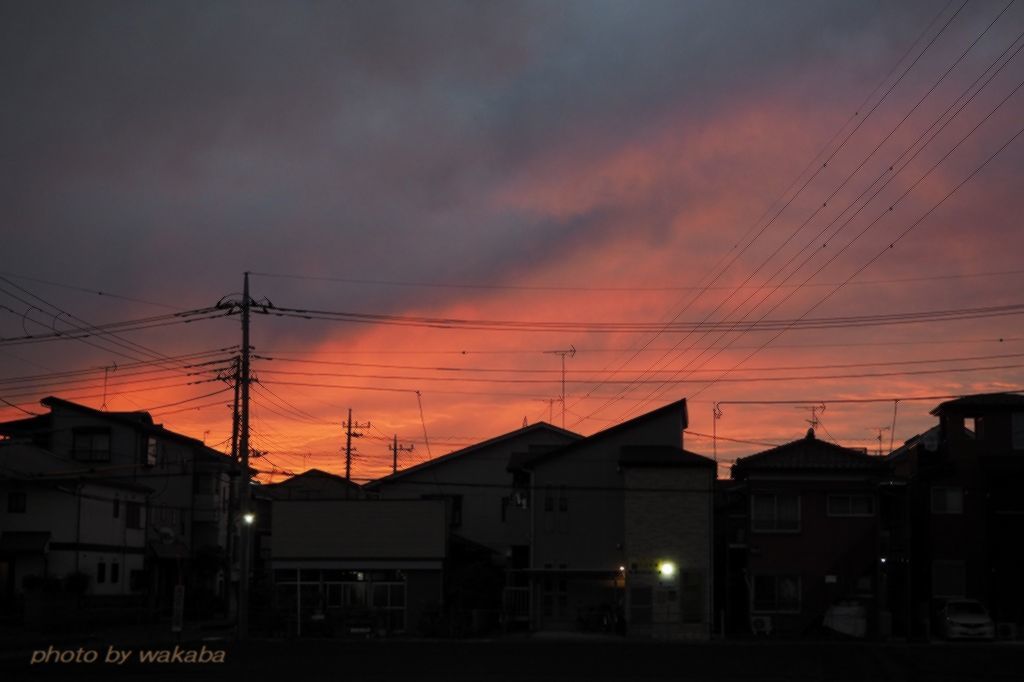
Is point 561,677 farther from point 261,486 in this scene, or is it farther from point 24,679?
point 261,486

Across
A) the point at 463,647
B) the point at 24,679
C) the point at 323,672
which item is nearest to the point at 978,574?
the point at 463,647

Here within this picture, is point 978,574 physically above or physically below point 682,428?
below

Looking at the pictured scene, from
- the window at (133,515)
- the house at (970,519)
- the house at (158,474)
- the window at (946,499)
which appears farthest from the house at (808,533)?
the window at (133,515)

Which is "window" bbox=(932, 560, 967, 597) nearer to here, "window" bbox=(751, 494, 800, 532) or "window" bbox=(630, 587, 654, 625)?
"window" bbox=(751, 494, 800, 532)

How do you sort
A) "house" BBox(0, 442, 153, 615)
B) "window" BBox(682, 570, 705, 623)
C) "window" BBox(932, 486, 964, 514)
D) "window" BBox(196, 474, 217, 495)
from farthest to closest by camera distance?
"window" BBox(196, 474, 217, 495) < "house" BBox(0, 442, 153, 615) < "window" BBox(932, 486, 964, 514) < "window" BBox(682, 570, 705, 623)

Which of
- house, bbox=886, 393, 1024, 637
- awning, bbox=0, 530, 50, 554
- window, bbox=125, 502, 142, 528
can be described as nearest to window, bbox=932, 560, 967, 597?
house, bbox=886, 393, 1024, 637

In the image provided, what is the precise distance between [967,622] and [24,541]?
43286 millimetres

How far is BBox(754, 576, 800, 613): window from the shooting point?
52.3m

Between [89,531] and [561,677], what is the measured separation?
3839 centimetres

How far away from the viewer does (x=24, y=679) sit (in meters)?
27.4

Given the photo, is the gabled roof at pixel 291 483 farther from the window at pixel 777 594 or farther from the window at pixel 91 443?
the window at pixel 777 594

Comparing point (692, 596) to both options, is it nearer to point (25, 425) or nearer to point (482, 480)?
point (482, 480)

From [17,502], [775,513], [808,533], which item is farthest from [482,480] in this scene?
[17,502]

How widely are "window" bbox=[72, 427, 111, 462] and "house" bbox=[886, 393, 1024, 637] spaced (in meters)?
44.2
